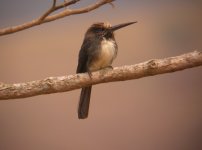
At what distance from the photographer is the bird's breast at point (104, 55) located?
9.05ft

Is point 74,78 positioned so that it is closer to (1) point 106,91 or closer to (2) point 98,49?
(2) point 98,49

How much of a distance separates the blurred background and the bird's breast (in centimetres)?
70

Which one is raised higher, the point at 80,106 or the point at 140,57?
the point at 140,57

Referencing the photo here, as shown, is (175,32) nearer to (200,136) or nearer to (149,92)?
(149,92)

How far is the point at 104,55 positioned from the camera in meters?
2.76

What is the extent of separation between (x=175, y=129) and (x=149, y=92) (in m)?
0.30

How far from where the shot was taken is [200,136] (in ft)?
11.3

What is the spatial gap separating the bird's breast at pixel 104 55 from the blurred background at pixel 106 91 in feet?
2.29

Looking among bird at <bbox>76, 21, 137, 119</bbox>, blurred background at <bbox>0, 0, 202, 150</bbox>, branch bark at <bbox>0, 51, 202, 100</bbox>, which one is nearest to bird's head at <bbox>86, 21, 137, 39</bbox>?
bird at <bbox>76, 21, 137, 119</bbox>

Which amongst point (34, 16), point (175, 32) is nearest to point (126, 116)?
point (175, 32)

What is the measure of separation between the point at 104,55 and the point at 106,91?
827 mm

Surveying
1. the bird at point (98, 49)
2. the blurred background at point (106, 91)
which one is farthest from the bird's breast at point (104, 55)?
the blurred background at point (106, 91)

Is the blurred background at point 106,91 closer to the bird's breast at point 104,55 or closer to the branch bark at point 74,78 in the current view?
the bird's breast at point 104,55

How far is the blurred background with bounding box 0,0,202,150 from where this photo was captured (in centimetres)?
346
